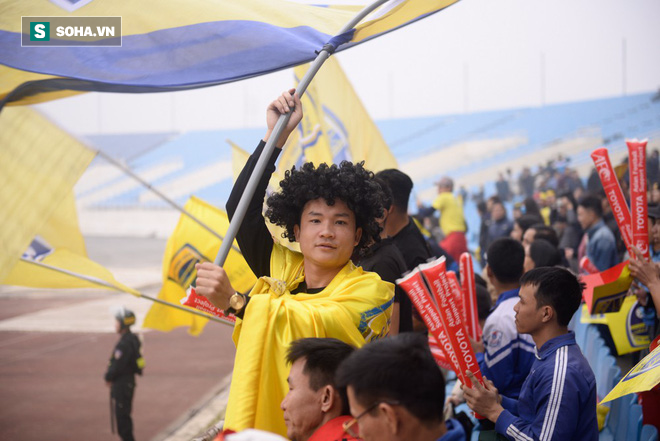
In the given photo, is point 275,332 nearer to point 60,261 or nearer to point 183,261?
point 60,261

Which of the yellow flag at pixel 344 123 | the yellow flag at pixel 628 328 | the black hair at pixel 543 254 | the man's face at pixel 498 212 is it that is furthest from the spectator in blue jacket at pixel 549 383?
the man's face at pixel 498 212

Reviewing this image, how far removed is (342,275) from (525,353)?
138 cm

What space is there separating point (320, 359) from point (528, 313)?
48.4 inches

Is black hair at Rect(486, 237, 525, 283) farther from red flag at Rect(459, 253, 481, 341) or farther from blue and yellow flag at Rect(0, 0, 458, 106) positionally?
blue and yellow flag at Rect(0, 0, 458, 106)

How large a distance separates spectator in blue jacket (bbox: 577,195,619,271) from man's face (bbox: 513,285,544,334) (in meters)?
3.50

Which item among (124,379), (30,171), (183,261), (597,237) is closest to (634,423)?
(597,237)

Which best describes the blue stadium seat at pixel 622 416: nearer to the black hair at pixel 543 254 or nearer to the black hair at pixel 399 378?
the black hair at pixel 543 254

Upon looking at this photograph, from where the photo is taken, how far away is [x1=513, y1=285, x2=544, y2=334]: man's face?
2.97m

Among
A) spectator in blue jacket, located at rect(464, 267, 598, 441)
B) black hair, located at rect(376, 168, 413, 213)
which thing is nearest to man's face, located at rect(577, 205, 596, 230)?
black hair, located at rect(376, 168, 413, 213)

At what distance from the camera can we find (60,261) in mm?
4648

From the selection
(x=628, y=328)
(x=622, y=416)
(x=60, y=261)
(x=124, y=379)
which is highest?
(x=60, y=261)

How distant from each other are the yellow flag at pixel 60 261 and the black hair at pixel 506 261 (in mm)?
2339

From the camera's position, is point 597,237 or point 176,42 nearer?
point 176,42

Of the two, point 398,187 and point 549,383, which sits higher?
point 398,187
